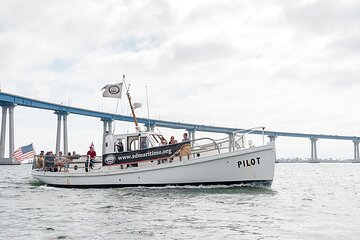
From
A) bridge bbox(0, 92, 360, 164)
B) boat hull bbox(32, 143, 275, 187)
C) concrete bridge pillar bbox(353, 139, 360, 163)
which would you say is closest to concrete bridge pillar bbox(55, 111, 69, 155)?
bridge bbox(0, 92, 360, 164)

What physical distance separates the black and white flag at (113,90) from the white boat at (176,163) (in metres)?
2.52

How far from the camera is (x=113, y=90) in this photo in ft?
78.9

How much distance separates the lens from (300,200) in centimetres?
1695

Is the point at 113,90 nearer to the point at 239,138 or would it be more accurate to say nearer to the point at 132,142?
the point at 132,142

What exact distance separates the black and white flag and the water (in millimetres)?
7089

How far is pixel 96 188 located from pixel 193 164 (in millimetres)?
5746

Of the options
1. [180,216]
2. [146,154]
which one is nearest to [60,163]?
[146,154]

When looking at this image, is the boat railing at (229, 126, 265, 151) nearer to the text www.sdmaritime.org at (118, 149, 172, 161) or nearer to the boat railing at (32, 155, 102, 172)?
the text www.sdmaritime.org at (118, 149, 172, 161)

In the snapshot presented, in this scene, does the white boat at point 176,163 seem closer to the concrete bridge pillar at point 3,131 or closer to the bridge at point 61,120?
the bridge at point 61,120

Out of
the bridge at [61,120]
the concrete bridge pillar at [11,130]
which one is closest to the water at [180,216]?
Answer: the bridge at [61,120]

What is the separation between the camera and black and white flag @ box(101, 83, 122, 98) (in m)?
24.0

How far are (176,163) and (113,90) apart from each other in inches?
258

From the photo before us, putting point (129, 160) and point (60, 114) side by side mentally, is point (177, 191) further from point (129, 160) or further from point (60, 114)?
point (60, 114)

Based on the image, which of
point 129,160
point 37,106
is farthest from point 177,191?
point 37,106
